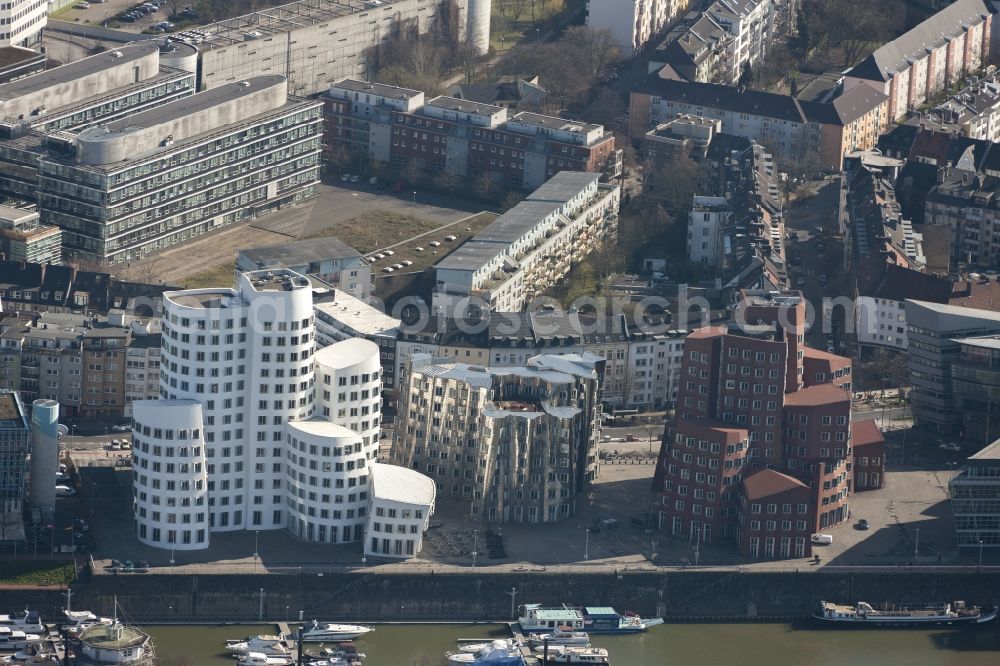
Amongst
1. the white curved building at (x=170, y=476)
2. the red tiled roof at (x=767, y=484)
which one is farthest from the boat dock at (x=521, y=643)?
the white curved building at (x=170, y=476)

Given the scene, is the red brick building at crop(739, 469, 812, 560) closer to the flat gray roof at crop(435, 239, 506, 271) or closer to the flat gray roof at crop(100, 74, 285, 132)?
the flat gray roof at crop(435, 239, 506, 271)

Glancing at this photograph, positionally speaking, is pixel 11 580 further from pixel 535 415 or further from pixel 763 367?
pixel 763 367

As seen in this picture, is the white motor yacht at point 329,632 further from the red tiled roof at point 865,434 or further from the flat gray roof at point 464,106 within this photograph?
the flat gray roof at point 464,106

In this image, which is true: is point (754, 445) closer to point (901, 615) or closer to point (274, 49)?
point (901, 615)

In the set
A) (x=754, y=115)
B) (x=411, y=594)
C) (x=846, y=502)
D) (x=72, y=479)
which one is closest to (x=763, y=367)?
(x=846, y=502)

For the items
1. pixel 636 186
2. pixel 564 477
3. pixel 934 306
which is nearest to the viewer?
pixel 564 477

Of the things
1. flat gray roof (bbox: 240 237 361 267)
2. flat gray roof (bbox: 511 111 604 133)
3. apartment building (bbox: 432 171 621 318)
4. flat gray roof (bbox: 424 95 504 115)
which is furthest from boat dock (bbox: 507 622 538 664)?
flat gray roof (bbox: 424 95 504 115)

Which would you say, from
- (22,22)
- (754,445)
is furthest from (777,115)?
(754,445)
